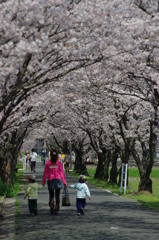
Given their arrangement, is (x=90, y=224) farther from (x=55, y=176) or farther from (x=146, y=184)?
(x=146, y=184)

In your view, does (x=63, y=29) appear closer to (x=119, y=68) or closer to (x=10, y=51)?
(x=10, y=51)

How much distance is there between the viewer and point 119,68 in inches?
691

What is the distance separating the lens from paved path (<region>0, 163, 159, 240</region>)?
429 inches

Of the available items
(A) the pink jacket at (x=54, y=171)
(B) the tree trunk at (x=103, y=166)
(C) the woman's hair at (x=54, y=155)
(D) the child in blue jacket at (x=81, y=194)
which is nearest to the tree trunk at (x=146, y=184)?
(D) the child in blue jacket at (x=81, y=194)

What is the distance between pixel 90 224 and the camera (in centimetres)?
1257

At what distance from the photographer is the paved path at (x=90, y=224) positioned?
1091cm

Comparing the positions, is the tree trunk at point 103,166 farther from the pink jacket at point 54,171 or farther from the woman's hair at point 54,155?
the woman's hair at point 54,155

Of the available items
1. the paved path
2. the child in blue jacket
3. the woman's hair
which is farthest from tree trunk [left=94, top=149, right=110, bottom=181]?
the woman's hair

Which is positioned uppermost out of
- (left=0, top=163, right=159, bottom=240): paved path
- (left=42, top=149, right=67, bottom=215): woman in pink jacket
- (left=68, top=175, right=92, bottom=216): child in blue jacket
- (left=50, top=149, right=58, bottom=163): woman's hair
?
(left=50, top=149, right=58, bottom=163): woman's hair

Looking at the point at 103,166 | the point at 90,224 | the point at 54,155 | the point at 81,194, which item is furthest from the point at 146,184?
the point at 103,166

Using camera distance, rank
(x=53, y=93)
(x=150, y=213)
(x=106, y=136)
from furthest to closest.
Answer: (x=106, y=136) < (x=53, y=93) < (x=150, y=213)

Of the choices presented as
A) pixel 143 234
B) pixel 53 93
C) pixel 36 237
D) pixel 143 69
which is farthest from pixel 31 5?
pixel 53 93

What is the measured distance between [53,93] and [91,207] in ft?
23.7

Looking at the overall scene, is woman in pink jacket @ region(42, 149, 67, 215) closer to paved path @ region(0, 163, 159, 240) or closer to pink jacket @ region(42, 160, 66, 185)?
pink jacket @ region(42, 160, 66, 185)
